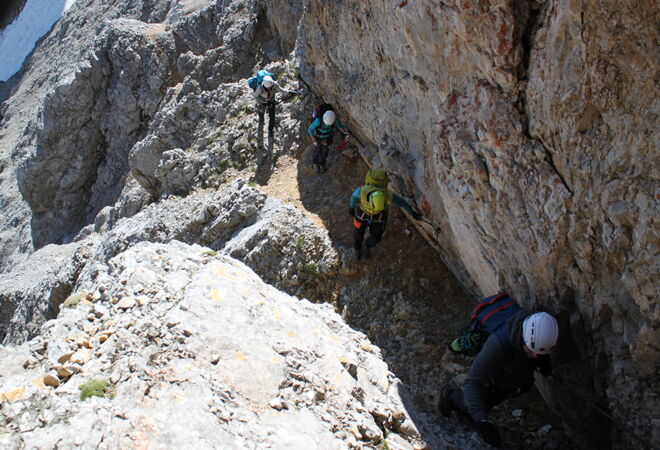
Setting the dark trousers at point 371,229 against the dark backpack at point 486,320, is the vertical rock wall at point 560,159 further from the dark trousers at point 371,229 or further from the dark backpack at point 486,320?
the dark trousers at point 371,229

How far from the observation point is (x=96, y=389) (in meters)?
5.21

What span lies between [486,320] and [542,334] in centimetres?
150

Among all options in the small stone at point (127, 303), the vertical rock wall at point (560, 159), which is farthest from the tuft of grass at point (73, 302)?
the vertical rock wall at point (560, 159)

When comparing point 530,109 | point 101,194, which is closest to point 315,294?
point 530,109

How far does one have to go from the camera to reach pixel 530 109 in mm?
6617

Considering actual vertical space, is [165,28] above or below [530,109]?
above

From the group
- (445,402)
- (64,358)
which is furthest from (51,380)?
(445,402)

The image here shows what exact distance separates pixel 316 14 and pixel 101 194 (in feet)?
61.0

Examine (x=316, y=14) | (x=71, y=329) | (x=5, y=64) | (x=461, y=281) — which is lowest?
(x=71, y=329)

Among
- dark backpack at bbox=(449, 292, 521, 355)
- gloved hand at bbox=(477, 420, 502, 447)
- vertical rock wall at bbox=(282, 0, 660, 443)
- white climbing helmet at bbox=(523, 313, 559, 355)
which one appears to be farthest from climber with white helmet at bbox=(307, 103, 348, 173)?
gloved hand at bbox=(477, 420, 502, 447)

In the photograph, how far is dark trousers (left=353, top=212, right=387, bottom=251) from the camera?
11.2m

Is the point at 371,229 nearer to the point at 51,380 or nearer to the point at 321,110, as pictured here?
the point at 321,110

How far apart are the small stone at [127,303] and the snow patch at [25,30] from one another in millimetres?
43881

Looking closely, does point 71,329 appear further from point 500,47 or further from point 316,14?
point 316,14
